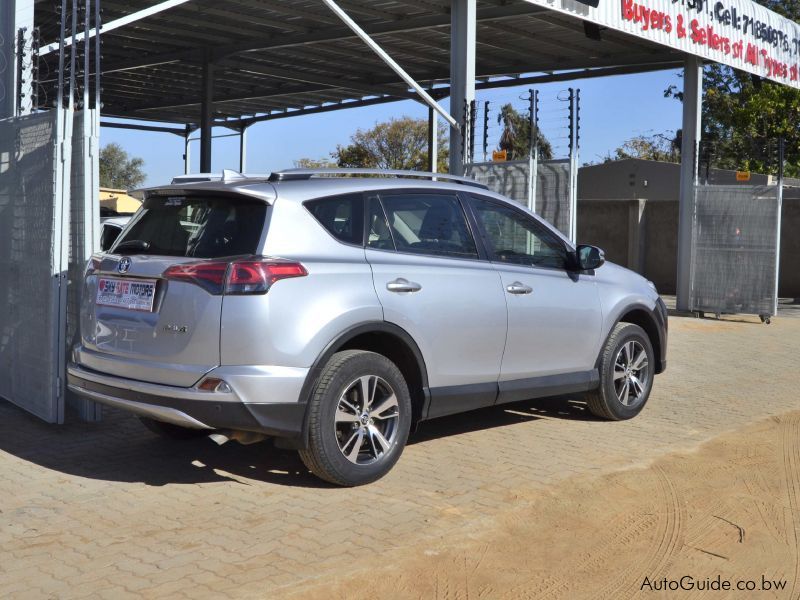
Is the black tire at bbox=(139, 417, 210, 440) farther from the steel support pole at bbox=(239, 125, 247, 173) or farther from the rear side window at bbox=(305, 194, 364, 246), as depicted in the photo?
the steel support pole at bbox=(239, 125, 247, 173)

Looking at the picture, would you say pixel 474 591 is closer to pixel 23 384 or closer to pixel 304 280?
pixel 304 280

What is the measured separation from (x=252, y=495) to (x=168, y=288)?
50.5 inches

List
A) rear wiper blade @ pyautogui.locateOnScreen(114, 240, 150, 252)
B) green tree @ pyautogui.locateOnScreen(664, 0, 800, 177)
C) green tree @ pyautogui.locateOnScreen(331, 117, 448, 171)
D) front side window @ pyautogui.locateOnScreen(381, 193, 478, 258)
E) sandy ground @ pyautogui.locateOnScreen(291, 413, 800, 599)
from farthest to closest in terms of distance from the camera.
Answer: green tree @ pyautogui.locateOnScreen(331, 117, 448, 171), green tree @ pyautogui.locateOnScreen(664, 0, 800, 177), front side window @ pyautogui.locateOnScreen(381, 193, 478, 258), rear wiper blade @ pyautogui.locateOnScreen(114, 240, 150, 252), sandy ground @ pyautogui.locateOnScreen(291, 413, 800, 599)

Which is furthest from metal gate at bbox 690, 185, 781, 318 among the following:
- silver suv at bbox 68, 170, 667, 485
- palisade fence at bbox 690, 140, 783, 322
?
silver suv at bbox 68, 170, 667, 485

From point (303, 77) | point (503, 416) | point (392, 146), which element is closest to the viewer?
point (503, 416)

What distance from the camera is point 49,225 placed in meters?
7.17

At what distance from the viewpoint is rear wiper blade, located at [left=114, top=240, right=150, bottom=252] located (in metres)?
5.87

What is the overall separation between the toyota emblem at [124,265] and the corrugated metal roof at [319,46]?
23.6ft

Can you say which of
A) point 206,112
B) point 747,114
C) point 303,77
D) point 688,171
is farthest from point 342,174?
Result: point 747,114

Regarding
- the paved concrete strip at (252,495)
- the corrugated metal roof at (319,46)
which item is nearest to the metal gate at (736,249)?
the corrugated metal roof at (319,46)

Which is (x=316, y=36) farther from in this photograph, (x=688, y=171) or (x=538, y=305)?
(x=538, y=305)

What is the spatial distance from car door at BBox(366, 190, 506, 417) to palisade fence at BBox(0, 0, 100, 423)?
7.71 feet

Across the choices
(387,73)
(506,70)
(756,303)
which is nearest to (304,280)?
(756,303)

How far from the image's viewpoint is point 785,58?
18.8 metres
